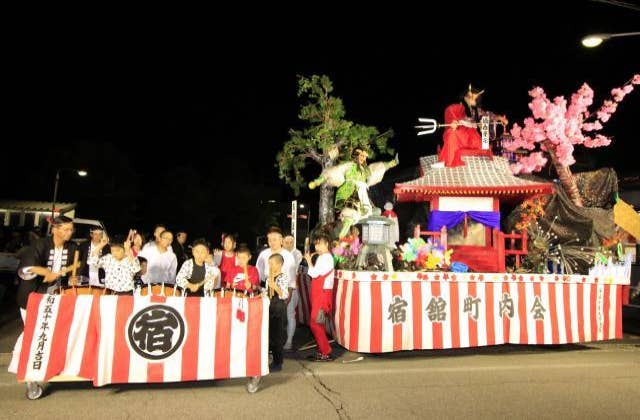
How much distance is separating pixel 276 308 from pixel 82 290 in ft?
7.85

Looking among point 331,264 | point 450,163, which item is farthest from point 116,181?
point 331,264

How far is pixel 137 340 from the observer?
4.86m

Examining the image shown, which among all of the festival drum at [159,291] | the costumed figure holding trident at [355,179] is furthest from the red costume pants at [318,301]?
the costumed figure holding trident at [355,179]

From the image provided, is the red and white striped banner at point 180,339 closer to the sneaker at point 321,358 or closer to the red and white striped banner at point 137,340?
the red and white striped banner at point 137,340

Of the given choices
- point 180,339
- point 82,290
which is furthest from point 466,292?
point 82,290

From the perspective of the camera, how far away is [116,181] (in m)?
38.3

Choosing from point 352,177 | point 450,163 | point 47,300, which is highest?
point 450,163

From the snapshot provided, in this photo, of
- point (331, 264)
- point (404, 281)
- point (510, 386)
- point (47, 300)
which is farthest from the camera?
point (404, 281)

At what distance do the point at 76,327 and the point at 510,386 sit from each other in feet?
16.5

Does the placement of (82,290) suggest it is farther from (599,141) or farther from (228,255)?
(599,141)

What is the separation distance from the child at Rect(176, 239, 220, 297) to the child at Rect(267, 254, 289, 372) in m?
0.78

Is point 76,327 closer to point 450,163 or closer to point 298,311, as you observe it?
point 298,311

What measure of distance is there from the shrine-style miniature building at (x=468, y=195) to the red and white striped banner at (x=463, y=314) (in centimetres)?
417

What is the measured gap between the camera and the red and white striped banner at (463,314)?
23.9 feet
